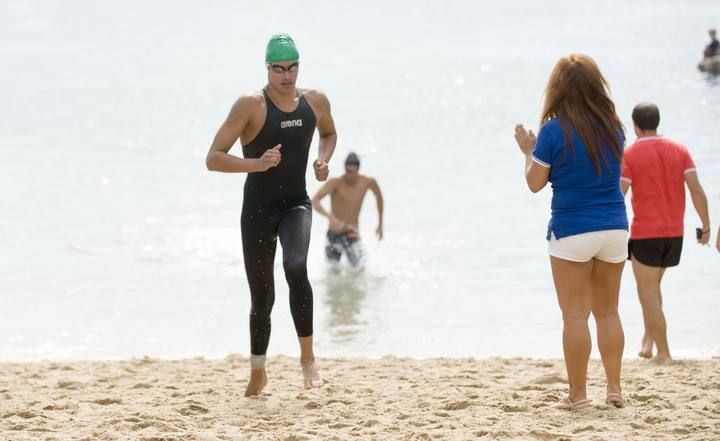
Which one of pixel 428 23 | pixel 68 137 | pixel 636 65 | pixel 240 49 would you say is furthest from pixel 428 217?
pixel 428 23

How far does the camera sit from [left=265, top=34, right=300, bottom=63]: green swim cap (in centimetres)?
626

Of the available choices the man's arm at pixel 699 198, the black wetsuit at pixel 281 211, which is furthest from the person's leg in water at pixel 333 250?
the black wetsuit at pixel 281 211

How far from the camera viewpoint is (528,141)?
5605 mm

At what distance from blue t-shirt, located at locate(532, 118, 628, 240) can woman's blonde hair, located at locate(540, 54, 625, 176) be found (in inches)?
1.2

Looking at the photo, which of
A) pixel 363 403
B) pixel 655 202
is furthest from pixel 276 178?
pixel 655 202

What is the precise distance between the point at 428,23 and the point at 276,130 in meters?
104

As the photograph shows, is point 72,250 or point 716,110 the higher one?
point 716,110

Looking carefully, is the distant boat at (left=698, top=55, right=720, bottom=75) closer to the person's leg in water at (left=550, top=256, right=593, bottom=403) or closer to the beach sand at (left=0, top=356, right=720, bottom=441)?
the beach sand at (left=0, top=356, right=720, bottom=441)

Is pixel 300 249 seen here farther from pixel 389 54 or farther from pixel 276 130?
pixel 389 54

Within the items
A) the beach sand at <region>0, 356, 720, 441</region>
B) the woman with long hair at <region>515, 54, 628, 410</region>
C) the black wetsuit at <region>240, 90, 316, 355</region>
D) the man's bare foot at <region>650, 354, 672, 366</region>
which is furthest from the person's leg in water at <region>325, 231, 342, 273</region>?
the woman with long hair at <region>515, 54, 628, 410</region>

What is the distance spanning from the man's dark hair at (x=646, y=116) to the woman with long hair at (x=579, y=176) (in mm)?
1740

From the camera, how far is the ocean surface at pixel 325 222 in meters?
10.7

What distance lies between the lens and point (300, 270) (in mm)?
6336

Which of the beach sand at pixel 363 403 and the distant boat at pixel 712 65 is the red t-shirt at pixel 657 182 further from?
the distant boat at pixel 712 65
